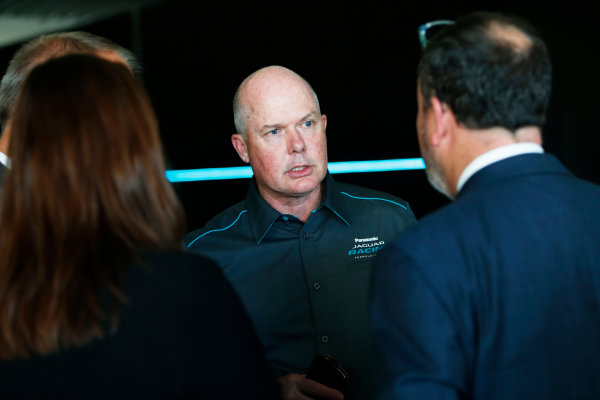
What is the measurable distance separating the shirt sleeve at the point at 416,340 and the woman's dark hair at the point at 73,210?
346mm

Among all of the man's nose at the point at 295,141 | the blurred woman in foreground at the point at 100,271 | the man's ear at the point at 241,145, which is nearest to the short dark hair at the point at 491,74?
the blurred woman in foreground at the point at 100,271

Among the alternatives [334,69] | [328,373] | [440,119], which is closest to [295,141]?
[328,373]

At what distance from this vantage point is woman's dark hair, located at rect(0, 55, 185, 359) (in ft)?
2.99

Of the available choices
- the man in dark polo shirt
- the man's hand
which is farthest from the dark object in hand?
the man in dark polo shirt

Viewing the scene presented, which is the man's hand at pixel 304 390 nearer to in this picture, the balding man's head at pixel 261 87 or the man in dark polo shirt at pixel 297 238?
the man in dark polo shirt at pixel 297 238

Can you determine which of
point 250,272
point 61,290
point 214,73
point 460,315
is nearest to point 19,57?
point 250,272

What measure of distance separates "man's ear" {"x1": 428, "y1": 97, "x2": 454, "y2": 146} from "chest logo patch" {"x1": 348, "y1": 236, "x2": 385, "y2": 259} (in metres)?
0.88

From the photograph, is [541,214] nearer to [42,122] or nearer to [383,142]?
[42,122]

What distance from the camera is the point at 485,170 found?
3.51 ft

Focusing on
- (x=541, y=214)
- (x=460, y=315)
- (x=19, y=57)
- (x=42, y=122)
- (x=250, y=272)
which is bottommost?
(x=250, y=272)

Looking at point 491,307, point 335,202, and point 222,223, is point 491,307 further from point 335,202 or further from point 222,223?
point 222,223

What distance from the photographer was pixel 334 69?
344 cm

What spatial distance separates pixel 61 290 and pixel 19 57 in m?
1.00

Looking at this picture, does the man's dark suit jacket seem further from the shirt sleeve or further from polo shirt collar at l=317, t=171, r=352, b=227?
polo shirt collar at l=317, t=171, r=352, b=227
